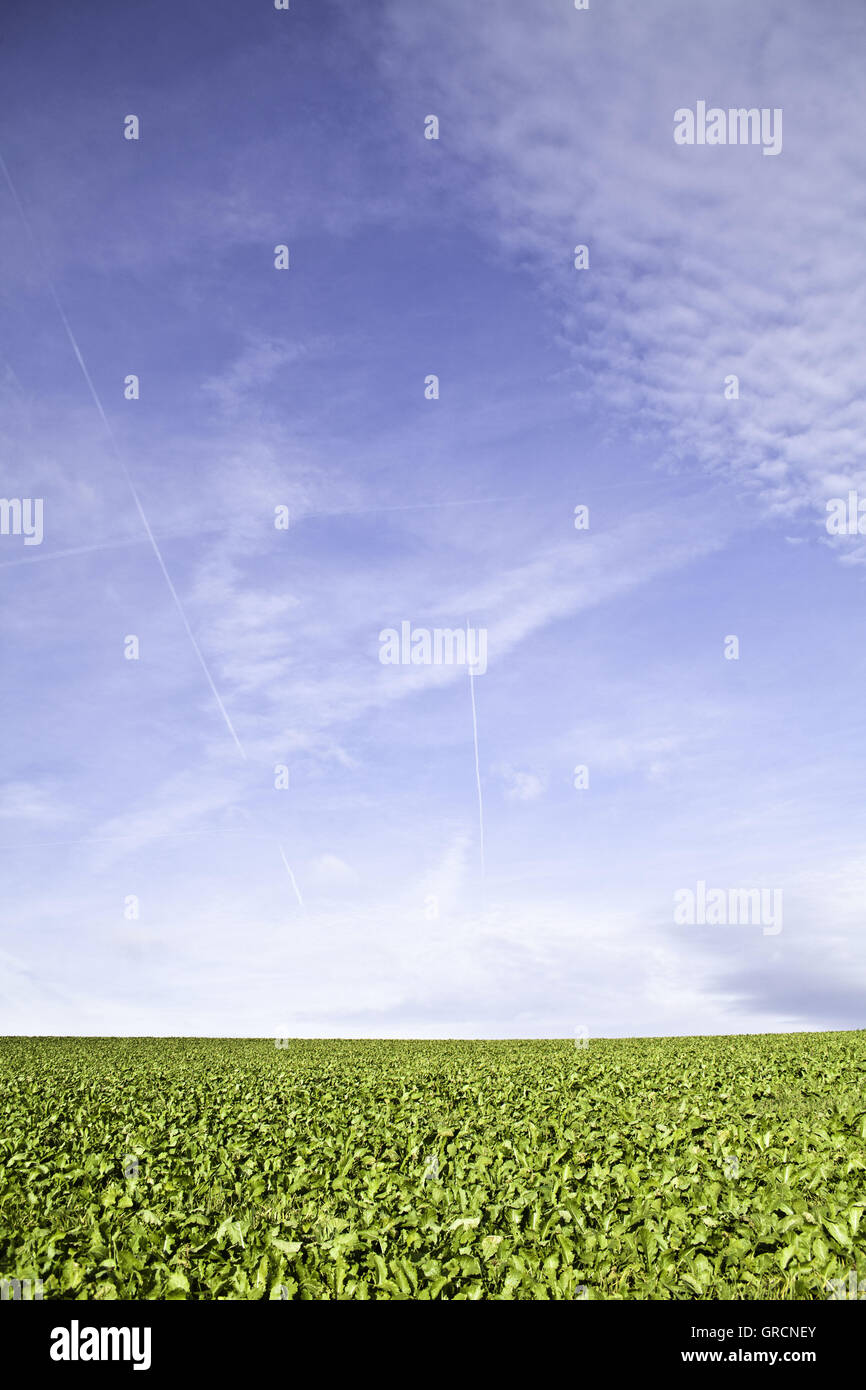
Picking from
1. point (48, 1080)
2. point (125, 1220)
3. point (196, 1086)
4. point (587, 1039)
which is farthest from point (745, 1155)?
point (587, 1039)

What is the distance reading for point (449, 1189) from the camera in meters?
11.1

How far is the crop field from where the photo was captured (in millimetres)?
8273

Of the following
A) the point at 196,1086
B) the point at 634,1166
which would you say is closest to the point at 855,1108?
the point at 634,1166

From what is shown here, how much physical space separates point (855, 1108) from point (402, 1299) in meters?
11.9

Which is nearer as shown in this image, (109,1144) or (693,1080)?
(109,1144)

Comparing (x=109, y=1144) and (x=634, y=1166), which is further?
(x=109, y=1144)

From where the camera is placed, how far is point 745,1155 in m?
12.5

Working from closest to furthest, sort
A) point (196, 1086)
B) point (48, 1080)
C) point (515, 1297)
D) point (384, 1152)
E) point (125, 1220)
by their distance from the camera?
point (515, 1297)
point (125, 1220)
point (384, 1152)
point (196, 1086)
point (48, 1080)

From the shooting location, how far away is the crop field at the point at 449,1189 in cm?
827

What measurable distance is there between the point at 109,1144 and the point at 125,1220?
5.15m
